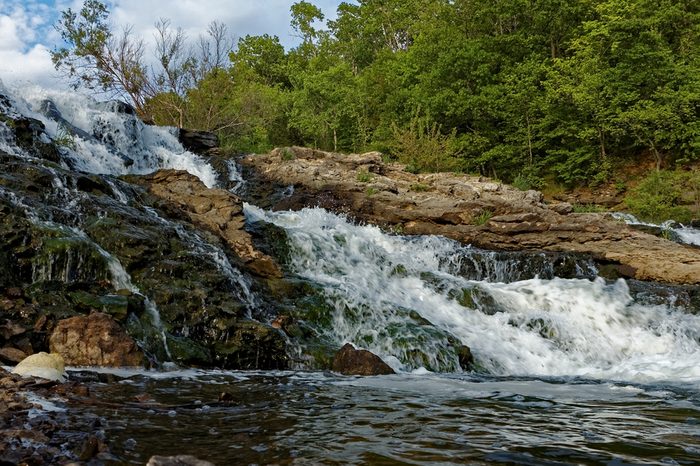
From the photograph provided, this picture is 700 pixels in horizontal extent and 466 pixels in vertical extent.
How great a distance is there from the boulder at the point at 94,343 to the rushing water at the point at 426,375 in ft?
1.86

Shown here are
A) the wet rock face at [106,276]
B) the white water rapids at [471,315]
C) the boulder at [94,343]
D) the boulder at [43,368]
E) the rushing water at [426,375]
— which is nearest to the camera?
the rushing water at [426,375]

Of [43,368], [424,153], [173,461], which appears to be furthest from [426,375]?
[424,153]

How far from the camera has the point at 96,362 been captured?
6.38 meters

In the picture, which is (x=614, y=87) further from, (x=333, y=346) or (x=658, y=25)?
(x=333, y=346)

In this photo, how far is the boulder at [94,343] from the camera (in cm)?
643

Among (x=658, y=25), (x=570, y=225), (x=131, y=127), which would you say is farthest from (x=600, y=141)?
(x=131, y=127)

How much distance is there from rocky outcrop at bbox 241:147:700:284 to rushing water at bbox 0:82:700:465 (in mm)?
1524

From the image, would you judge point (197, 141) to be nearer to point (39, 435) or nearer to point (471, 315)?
point (471, 315)

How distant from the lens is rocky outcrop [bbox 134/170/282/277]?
11.7 metres

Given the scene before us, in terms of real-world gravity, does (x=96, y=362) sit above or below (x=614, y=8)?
below

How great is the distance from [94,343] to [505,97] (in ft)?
99.9

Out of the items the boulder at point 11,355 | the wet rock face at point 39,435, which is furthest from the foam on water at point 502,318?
the wet rock face at point 39,435

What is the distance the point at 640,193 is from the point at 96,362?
25654mm

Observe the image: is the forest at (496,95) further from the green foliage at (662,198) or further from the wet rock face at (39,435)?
the wet rock face at (39,435)
